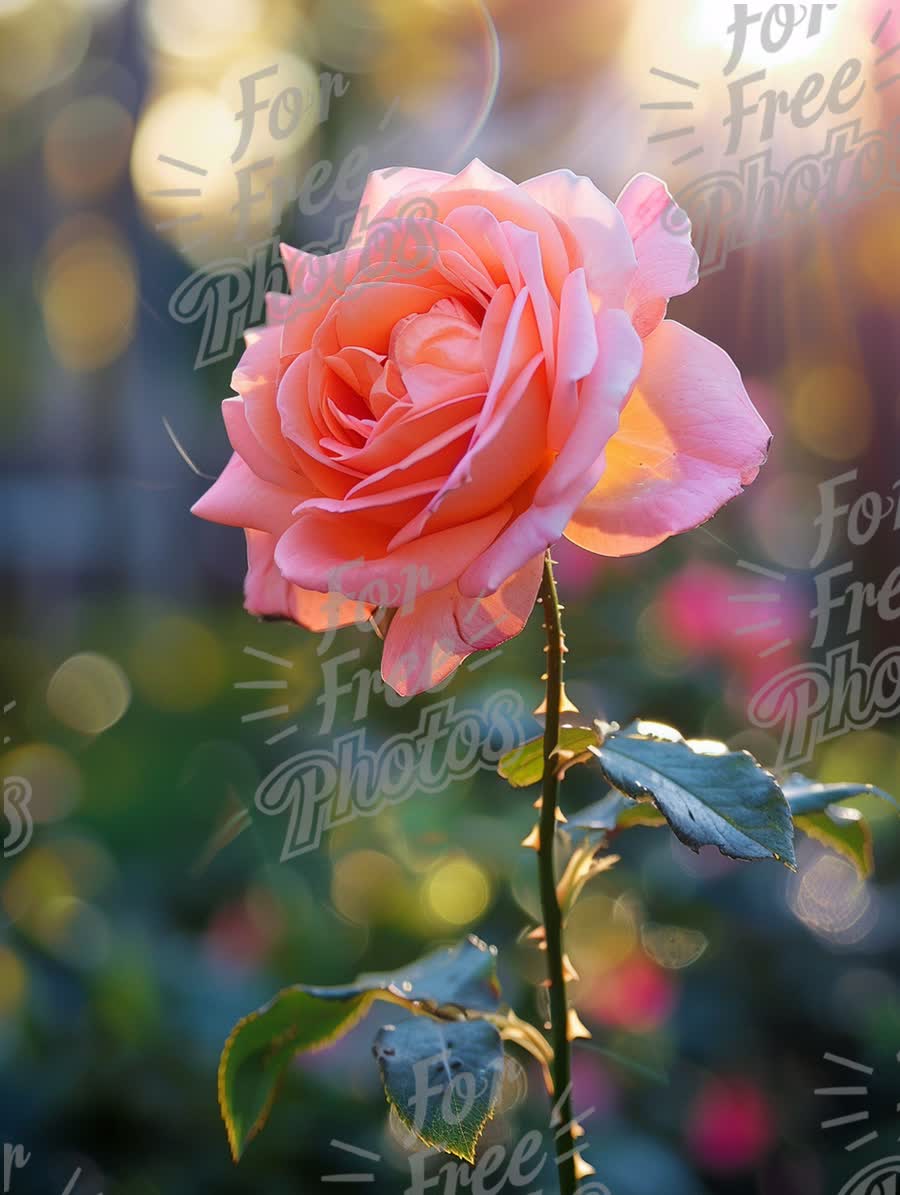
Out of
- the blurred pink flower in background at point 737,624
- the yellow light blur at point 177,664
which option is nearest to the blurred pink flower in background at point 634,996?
the blurred pink flower in background at point 737,624

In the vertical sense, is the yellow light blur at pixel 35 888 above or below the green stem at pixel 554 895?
below

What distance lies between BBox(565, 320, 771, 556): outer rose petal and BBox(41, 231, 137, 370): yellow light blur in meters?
2.03

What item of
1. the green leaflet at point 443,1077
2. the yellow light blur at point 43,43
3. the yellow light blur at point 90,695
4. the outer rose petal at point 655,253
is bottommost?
the yellow light blur at point 90,695

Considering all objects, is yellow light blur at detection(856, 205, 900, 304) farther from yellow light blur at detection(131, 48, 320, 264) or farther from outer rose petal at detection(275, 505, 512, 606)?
outer rose petal at detection(275, 505, 512, 606)

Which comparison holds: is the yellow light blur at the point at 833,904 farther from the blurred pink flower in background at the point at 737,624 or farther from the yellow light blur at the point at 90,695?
the yellow light blur at the point at 90,695

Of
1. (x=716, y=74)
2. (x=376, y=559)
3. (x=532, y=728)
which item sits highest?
(x=716, y=74)

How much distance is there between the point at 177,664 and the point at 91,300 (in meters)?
0.83

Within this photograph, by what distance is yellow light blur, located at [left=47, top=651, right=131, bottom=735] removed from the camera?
1.99 m

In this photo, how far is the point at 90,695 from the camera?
2.05 meters

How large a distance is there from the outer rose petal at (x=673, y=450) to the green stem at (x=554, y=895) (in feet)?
0.12

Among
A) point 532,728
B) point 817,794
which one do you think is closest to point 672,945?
point 532,728

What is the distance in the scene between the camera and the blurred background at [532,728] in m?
1.11

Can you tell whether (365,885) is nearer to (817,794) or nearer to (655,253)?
(817,794)

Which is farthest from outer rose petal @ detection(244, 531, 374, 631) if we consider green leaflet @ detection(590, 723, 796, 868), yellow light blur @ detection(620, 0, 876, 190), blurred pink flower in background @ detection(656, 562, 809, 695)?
blurred pink flower in background @ detection(656, 562, 809, 695)
